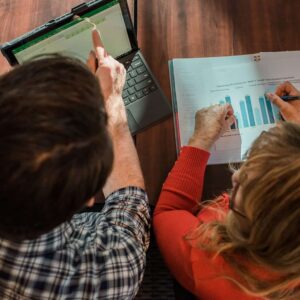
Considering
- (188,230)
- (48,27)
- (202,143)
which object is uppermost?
(48,27)

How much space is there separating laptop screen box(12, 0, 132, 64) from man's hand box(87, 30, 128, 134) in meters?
0.03

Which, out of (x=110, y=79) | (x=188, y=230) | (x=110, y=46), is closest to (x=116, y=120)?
(x=110, y=79)

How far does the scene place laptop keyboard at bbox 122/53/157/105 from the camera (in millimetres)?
999

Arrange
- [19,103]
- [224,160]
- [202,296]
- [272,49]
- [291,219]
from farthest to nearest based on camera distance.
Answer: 1. [272,49]
2. [224,160]
3. [202,296]
4. [291,219]
5. [19,103]

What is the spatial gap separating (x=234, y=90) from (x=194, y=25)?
247 mm

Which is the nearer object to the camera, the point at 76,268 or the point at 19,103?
the point at 19,103

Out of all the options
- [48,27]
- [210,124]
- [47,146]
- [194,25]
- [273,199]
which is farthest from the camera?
[194,25]

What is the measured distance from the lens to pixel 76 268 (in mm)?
652

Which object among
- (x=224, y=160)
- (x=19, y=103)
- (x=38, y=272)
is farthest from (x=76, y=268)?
(x=224, y=160)

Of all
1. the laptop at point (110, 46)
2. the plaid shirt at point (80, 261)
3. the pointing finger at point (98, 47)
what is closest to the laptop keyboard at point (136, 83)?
the laptop at point (110, 46)

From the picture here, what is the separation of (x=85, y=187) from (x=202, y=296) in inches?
16.1

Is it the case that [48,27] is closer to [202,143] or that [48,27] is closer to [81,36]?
[81,36]

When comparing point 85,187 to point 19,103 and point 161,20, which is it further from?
point 161,20

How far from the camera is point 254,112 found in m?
0.99
